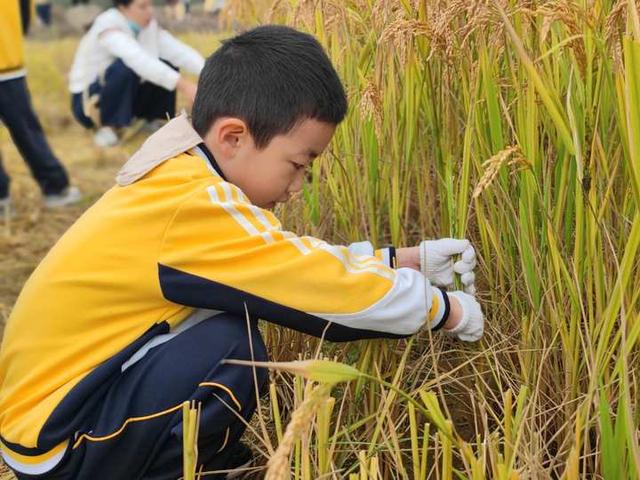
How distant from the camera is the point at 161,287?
1.19 meters

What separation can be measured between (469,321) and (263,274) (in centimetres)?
31

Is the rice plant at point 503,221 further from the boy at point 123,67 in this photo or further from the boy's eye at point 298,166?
the boy at point 123,67

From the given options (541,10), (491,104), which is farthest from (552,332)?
(541,10)

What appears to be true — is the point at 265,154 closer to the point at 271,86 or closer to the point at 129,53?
the point at 271,86

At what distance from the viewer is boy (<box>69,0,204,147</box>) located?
372cm

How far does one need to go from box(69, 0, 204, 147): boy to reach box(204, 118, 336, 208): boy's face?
7.90 ft

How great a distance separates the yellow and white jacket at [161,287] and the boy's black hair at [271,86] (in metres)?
0.08

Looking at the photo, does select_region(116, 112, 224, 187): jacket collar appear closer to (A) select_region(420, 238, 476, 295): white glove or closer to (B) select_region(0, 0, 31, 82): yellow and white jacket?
(A) select_region(420, 238, 476, 295): white glove

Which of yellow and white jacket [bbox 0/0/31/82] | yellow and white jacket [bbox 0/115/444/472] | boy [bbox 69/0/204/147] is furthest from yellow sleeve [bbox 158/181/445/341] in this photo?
boy [bbox 69/0/204/147]

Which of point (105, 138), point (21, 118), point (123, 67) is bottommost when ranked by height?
point (105, 138)

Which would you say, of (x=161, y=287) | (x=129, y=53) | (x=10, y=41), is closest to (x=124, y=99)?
(x=129, y=53)

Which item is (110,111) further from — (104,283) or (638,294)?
(638,294)

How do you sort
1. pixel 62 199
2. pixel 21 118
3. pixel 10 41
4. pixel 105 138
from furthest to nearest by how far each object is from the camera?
pixel 105 138, pixel 62 199, pixel 21 118, pixel 10 41

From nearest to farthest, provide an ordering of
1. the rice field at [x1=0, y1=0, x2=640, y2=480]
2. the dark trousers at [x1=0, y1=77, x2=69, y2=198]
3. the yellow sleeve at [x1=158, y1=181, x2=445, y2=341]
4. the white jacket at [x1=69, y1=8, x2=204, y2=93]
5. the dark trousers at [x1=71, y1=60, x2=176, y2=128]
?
1. the rice field at [x1=0, y1=0, x2=640, y2=480]
2. the yellow sleeve at [x1=158, y1=181, x2=445, y2=341]
3. the dark trousers at [x1=0, y1=77, x2=69, y2=198]
4. the white jacket at [x1=69, y1=8, x2=204, y2=93]
5. the dark trousers at [x1=71, y1=60, x2=176, y2=128]
